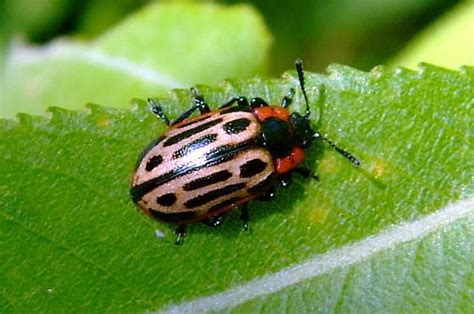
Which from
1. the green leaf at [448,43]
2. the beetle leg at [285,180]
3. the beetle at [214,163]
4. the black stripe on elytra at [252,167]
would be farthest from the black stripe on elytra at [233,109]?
the green leaf at [448,43]

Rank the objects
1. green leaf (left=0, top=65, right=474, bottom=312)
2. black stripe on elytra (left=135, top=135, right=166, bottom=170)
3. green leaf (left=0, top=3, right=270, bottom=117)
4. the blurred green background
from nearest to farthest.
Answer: green leaf (left=0, top=65, right=474, bottom=312) < black stripe on elytra (left=135, top=135, right=166, bottom=170) < green leaf (left=0, top=3, right=270, bottom=117) < the blurred green background

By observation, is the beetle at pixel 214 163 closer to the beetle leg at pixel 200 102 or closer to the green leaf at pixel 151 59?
the beetle leg at pixel 200 102

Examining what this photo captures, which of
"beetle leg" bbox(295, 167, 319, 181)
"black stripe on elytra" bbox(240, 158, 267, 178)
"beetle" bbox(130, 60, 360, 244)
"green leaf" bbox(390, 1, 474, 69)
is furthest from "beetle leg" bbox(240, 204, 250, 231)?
"green leaf" bbox(390, 1, 474, 69)

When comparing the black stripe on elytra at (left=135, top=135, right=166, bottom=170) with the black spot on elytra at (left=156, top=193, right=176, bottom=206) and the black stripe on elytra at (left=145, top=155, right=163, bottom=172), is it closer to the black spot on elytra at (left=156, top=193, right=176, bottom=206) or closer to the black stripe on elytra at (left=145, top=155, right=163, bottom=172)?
the black stripe on elytra at (left=145, top=155, right=163, bottom=172)

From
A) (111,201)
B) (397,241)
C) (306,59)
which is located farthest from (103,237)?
(306,59)

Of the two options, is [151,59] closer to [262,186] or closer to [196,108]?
[196,108]

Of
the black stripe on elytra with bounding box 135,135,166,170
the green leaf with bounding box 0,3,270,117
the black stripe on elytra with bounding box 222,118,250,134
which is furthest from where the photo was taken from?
the green leaf with bounding box 0,3,270,117

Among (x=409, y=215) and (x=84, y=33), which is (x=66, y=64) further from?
(x=409, y=215)

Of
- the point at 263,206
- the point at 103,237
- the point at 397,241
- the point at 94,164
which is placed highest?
the point at 94,164
